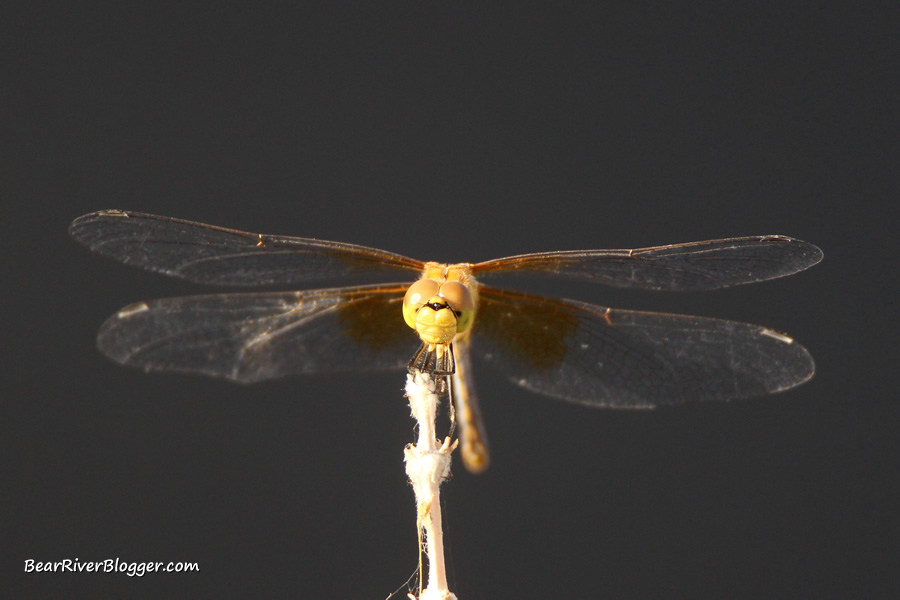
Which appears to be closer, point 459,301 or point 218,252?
point 459,301

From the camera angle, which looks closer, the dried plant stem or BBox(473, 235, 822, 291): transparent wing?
the dried plant stem

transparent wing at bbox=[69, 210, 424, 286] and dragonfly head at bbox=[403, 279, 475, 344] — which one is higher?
transparent wing at bbox=[69, 210, 424, 286]

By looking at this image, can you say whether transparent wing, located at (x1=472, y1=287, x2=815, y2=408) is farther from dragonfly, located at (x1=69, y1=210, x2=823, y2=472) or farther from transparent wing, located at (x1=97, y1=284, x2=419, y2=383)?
transparent wing, located at (x1=97, y1=284, x2=419, y2=383)

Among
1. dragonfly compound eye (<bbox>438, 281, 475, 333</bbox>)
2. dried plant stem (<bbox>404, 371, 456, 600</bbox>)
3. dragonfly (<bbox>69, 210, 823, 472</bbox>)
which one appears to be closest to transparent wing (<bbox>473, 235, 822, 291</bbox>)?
dragonfly (<bbox>69, 210, 823, 472</bbox>)

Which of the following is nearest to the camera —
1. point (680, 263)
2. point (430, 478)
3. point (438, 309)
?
point (430, 478)

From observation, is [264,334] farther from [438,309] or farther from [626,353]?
[626,353]

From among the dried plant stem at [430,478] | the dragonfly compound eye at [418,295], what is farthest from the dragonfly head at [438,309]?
the dried plant stem at [430,478]

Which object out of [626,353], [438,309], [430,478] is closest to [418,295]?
[438,309]
